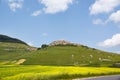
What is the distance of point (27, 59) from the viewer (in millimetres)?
195375

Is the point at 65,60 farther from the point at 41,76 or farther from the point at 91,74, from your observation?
the point at 41,76

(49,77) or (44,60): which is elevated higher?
(44,60)

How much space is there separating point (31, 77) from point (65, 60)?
458ft

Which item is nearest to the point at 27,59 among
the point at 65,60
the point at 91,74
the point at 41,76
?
the point at 65,60

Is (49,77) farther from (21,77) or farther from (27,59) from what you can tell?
(27,59)

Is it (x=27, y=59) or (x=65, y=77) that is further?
(x=27, y=59)

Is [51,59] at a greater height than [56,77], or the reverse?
[51,59]

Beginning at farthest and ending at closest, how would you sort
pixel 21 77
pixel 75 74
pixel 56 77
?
1. pixel 75 74
2. pixel 56 77
3. pixel 21 77

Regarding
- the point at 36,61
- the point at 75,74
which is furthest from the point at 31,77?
the point at 36,61

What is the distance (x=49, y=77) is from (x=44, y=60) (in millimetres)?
133807

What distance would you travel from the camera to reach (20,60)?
196 m

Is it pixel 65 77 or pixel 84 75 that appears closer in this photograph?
pixel 65 77

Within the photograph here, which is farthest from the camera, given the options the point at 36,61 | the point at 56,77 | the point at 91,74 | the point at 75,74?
the point at 36,61

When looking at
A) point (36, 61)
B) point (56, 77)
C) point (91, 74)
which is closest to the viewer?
point (56, 77)
